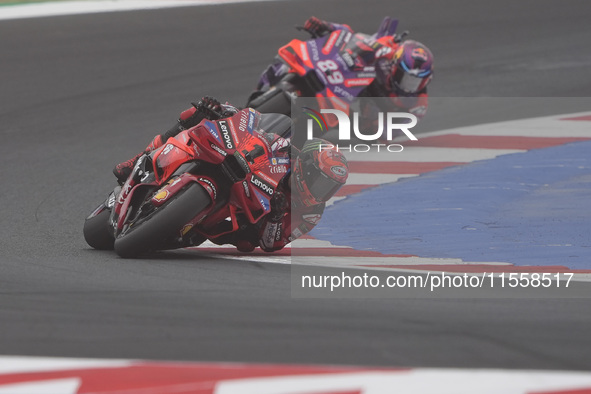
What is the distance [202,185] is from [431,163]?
14.8 feet

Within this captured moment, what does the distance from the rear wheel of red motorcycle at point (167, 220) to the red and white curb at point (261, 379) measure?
208 centimetres

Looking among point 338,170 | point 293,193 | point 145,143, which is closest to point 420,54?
point 145,143

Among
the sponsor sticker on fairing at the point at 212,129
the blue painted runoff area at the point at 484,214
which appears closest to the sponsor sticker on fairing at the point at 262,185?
the sponsor sticker on fairing at the point at 212,129

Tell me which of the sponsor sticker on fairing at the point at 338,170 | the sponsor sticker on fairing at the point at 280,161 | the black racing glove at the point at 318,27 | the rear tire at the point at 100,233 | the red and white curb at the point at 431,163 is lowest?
the red and white curb at the point at 431,163

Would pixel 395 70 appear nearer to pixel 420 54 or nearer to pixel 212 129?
pixel 420 54

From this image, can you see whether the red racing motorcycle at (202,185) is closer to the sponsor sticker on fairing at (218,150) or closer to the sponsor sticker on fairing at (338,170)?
the sponsor sticker on fairing at (218,150)

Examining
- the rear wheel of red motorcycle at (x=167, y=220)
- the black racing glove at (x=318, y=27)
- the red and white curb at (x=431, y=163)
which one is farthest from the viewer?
the black racing glove at (x=318, y=27)

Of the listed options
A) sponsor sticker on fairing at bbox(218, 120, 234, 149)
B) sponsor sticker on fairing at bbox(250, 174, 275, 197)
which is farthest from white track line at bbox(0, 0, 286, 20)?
sponsor sticker on fairing at bbox(250, 174, 275, 197)

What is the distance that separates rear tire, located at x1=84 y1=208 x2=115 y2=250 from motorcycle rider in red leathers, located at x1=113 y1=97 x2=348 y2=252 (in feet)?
2.04

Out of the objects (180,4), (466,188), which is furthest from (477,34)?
(466,188)

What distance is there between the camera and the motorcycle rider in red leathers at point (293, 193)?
22.1ft

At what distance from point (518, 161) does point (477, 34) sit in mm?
4830

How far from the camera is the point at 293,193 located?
274 inches

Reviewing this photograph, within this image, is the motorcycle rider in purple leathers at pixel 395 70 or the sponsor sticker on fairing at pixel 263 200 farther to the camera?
the motorcycle rider in purple leathers at pixel 395 70
